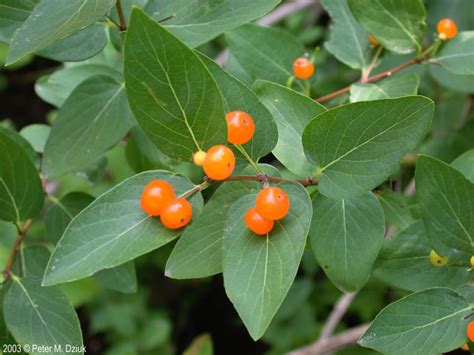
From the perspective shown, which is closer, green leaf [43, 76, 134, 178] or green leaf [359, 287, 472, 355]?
green leaf [359, 287, 472, 355]

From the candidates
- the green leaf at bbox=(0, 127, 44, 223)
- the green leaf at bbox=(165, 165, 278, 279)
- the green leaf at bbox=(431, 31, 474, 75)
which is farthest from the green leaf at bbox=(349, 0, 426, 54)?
the green leaf at bbox=(0, 127, 44, 223)

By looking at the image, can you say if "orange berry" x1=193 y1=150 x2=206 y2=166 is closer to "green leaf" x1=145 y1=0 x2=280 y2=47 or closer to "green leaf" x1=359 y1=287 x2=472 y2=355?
"green leaf" x1=145 y1=0 x2=280 y2=47

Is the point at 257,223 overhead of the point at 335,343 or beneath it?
overhead

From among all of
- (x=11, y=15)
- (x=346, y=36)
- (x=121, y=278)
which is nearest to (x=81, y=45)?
(x=11, y=15)

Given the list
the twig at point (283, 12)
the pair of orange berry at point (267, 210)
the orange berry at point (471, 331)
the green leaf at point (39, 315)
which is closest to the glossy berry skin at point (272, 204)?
the pair of orange berry at point (267, 210)

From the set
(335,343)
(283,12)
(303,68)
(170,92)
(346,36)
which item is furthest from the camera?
(283,12)

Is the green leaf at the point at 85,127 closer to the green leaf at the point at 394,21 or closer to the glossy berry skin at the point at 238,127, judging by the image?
the glossy berry skin at the point at 238,127

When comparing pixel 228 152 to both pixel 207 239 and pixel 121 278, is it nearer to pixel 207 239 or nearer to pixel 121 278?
pixel 207 239
